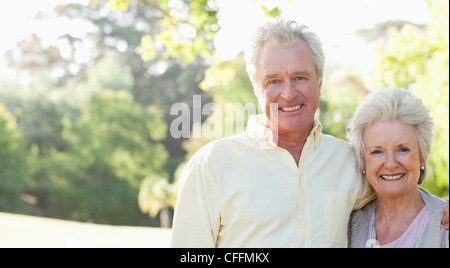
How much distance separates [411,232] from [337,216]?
1.05 feet

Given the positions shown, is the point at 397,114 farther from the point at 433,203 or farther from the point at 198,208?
the point at 198,208

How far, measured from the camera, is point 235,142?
221cm

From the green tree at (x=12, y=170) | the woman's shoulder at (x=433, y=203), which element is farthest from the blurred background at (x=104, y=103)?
the woman's shoulder at (x=433, y=203)

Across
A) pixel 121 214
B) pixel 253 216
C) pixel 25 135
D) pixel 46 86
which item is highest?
pixel 46 86

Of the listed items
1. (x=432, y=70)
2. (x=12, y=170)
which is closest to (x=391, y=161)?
(x=432, y=70)

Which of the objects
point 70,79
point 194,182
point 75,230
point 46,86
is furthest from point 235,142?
point 70,79

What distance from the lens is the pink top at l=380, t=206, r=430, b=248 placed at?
88.4 inches

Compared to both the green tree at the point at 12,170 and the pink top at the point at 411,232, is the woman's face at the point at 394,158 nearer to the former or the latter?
the pink top at the point at 411,232

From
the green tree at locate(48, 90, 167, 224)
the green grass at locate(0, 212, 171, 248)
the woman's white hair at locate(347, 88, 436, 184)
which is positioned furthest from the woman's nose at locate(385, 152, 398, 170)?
the green tree at locate(48, 90, 167, 224)

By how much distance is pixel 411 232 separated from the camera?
89.1 inches

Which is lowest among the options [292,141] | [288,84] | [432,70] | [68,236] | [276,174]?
[68,236]

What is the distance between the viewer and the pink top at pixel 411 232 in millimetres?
2244

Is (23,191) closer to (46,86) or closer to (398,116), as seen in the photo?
(46,86)
